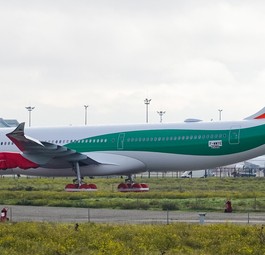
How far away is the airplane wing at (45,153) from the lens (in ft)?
133

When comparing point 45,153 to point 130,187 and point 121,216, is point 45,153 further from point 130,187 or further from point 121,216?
point 121,216

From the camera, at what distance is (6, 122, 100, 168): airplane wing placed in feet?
133

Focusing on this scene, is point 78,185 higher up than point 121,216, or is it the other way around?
point 78,185

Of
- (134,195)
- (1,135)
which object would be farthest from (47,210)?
(1,135)

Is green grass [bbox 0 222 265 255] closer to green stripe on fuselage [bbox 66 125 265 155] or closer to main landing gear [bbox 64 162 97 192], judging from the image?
green stripe on fuselage [bbox 66 125 265 155]

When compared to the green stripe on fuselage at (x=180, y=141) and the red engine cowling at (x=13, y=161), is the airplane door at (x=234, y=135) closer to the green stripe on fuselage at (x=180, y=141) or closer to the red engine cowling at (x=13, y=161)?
the green stripe on fuselage at (x=180, y=141)

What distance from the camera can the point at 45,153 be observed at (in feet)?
138

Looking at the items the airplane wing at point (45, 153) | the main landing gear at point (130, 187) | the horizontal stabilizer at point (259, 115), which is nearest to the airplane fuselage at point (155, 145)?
the airplane wing at point (45, 153)

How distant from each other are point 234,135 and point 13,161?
45.5 feet

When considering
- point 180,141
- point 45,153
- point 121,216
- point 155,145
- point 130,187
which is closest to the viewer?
point 121,216

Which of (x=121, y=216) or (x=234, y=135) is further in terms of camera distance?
(x=234, y=135)

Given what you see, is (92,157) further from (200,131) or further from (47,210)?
(47,210)

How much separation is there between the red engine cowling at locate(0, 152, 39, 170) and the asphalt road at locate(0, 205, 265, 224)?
13.0 meters

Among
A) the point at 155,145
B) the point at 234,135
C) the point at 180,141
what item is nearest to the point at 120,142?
the point at 155,145
